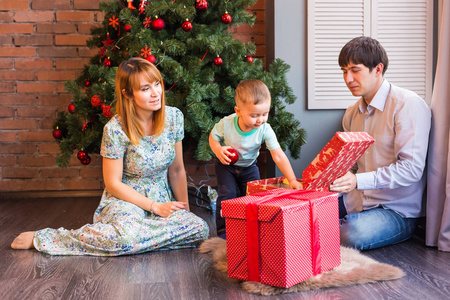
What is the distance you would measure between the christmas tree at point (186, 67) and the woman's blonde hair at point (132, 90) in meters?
0.48

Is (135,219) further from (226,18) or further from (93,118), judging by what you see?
(226,18)

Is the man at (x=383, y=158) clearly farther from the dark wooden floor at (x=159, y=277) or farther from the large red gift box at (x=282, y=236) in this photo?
the large red gift box at (x=282, y=236)

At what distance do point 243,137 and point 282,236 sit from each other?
77 centimetres

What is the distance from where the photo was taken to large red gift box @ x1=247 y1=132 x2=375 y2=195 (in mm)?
1617

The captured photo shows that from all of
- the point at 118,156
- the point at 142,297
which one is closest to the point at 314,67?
the point at 118,156

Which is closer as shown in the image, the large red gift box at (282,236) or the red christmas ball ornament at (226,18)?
the large red gift box at (282,236)

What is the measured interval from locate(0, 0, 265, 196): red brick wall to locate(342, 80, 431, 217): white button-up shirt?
1694 millimetres

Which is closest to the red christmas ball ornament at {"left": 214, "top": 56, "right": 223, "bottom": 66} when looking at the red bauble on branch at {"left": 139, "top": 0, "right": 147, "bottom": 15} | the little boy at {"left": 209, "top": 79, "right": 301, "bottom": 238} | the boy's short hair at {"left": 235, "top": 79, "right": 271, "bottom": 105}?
the red bauble on branch at {"left": 139, "top": 0, "right": 147, "bottom": 15}

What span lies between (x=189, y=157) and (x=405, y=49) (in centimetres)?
170

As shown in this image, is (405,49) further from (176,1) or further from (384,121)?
(176,1)

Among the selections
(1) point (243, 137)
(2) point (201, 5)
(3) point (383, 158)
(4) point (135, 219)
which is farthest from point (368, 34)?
(4) point (135, 219)

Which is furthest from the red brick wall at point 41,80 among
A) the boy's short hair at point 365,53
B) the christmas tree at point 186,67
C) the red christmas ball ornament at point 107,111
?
the boy's short hair at point 365,53

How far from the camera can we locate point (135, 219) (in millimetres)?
2107

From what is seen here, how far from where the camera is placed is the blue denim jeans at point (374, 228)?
6.43ft
